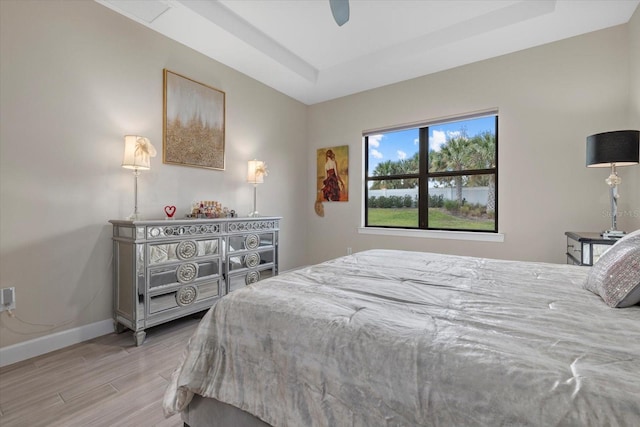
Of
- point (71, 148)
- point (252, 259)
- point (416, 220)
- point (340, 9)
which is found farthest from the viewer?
point (416, 220)

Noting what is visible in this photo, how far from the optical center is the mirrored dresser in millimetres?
2178

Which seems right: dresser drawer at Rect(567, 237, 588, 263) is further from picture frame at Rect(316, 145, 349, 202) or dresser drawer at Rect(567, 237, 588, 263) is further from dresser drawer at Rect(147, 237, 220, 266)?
dresser drawer at Rect(147, 237, 220, 266)

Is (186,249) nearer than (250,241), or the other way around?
(186,249)

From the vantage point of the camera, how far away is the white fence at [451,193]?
3.39m

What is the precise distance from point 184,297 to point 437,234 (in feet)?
9.55

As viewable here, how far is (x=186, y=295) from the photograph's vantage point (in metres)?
2.46

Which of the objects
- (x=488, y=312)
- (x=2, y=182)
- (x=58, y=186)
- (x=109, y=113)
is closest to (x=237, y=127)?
(x=109, y=113)

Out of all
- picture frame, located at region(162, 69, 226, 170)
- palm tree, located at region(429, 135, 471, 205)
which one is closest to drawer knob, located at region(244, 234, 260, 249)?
picture frame, located at region(162, 69, 226, 170)

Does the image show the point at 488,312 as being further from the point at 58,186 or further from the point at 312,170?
the point at 312,170

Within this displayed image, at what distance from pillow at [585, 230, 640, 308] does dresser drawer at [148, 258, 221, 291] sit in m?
2.63

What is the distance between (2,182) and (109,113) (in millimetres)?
896

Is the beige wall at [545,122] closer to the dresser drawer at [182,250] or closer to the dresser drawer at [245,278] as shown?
the dresser drawer at [245,278]

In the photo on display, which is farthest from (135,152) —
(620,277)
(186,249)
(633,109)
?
(633,109)

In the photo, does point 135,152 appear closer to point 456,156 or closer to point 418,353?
point 418,353
